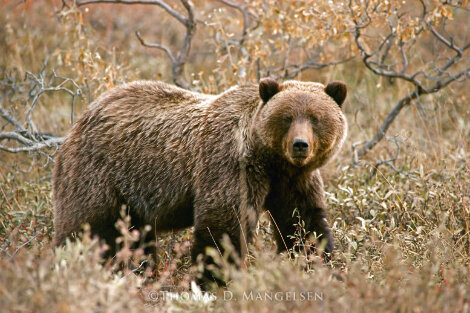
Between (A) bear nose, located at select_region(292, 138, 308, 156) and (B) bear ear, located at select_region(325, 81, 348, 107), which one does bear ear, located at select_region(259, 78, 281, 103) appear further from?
(A) bear nose, located at select_region(292, 138, 308, 156)

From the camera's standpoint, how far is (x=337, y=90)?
16.7 ft

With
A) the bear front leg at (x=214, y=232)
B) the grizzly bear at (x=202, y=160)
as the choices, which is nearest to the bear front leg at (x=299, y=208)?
the grizzly bear at (x=202, y=160)

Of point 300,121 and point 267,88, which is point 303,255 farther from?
point 267,88

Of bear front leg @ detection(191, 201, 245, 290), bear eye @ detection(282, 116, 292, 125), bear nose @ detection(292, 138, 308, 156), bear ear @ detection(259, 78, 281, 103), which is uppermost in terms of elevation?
bear ear @ detection(259, 78, 281, 103)

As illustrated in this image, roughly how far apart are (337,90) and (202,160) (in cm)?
131

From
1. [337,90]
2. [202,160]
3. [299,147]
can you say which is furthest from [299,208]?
[337,90]

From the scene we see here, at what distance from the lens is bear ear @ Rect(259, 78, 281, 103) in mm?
5031

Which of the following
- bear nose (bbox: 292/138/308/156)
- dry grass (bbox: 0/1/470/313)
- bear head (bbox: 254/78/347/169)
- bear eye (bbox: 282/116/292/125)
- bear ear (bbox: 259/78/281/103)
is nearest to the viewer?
dry grass (bbox: 0/1/470/313)

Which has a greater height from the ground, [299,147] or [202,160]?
[299,147]

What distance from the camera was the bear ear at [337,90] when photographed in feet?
16.6

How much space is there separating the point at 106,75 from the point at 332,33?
2818 millimetres

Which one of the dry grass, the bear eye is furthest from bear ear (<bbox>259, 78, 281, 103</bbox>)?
the dry grass

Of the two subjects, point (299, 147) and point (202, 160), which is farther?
point (202, 160)

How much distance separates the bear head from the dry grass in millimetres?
800
